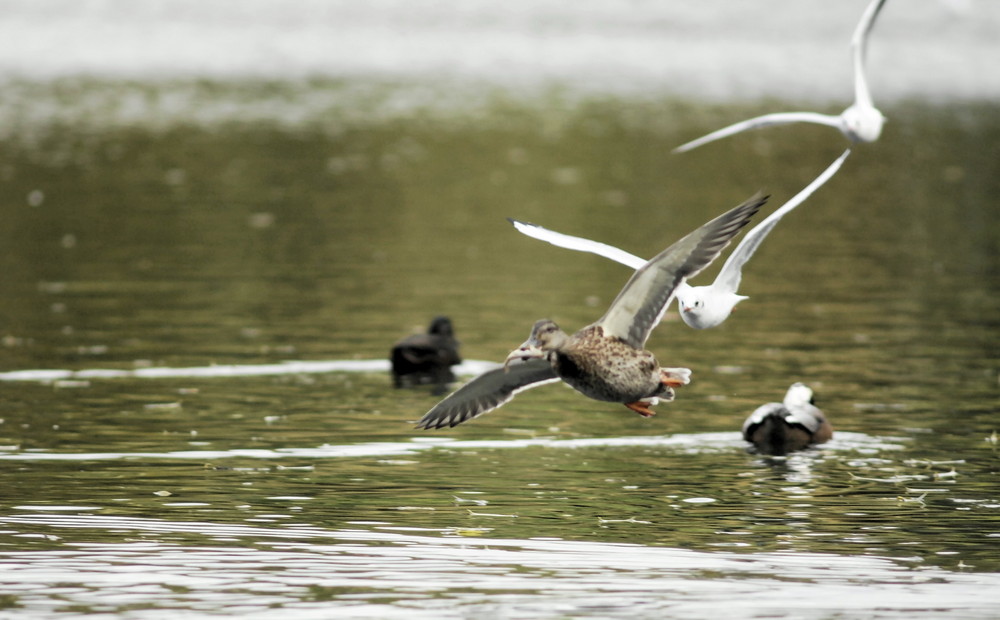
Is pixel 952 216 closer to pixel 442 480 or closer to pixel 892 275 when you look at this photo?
pixel 892 275

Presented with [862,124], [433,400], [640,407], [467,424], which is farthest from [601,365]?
[433,400]

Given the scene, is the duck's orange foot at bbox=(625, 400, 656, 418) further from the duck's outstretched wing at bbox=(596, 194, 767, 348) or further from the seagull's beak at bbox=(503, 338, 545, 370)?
the seagull's beak at bbox=(503, 338, 545, 370)

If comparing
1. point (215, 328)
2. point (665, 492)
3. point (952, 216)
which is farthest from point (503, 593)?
point (952, 216)

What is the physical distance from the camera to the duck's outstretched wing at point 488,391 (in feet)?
43.7

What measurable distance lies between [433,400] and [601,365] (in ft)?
24.8

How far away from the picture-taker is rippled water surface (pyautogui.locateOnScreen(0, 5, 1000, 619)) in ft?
41.0

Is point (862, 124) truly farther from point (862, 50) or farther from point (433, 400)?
point (433, 400)

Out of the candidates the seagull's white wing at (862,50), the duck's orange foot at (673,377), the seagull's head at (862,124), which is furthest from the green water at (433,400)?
the seagull's white wing at (862,50)

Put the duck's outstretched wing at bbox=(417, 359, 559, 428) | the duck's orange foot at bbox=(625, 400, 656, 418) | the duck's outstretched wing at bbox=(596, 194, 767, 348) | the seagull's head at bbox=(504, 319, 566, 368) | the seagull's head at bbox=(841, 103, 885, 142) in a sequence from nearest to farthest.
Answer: the duck's outstretched wing at bbox=(596, 194, 767, 348) → the seagull's head at bbox=(504, 319, 566, 368) → the duck's outstretched wing at bbox=(417, 359, 559, 428) → the duck's orange foot at bbox=(625, 400, 656, 418) → the seagull's head at bbox=(841, 103, 885, 142)

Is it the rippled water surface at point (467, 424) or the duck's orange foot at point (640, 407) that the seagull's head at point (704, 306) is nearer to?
the duck's orange foot at point (640, 407)

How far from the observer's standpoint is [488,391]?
13469 mm

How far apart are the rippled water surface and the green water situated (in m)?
0.06

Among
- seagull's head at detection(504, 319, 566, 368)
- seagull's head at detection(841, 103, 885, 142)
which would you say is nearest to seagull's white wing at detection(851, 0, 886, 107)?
seagull's head at detection(841, 103, 885, 142)

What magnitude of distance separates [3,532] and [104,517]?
853mm
